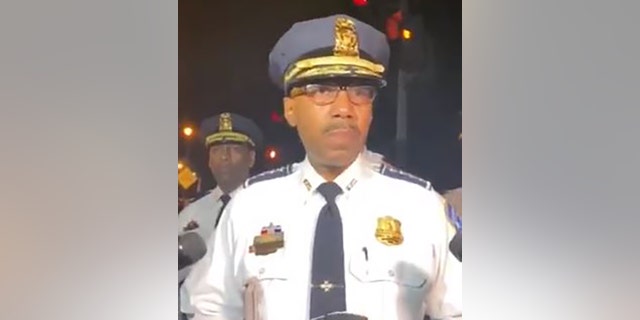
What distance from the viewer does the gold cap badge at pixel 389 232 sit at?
6.32 ft

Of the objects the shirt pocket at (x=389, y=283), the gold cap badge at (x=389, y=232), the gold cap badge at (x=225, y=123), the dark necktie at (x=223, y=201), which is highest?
the gold cap badge at (x=225, y=123)

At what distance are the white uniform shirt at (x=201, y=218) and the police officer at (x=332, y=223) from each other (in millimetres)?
23

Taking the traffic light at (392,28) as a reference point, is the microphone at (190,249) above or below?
below

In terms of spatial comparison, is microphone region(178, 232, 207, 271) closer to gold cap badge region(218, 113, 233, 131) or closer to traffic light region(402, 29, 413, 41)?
gold cap badge region(218, 113, 233, 131)

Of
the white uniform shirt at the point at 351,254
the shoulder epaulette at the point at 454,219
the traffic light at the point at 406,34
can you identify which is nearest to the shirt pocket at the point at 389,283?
the white uniform shirt at the point at 351,254

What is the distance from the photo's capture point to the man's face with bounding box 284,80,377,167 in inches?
75.5

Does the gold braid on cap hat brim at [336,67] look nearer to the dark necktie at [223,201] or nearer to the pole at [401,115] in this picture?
the pole at [401,115]

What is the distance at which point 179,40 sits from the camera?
1895 mm

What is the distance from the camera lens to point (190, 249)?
1889 mm

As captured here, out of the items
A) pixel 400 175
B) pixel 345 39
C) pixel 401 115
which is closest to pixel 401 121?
pixel 401 115

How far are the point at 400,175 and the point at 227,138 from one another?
397mm
